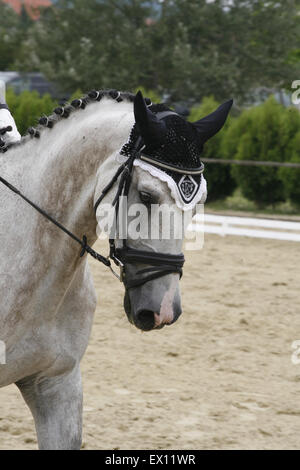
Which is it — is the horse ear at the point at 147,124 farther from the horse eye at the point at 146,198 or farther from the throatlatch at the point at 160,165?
the horse eye at the point at 146,198

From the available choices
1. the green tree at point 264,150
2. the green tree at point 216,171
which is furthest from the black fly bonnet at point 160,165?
the green tree at point 216,171

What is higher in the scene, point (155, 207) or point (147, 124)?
point (147, 124)

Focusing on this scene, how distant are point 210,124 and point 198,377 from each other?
2817 millimetres

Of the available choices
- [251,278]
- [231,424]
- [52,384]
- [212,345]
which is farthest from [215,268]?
[52,384]

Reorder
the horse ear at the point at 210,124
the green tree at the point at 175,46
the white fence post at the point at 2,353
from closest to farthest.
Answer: the horse ear at the point at 210,124 → the white fence post at the point at 2,353 → the green tree at the point at 175,46

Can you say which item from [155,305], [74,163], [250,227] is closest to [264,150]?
[250,227]

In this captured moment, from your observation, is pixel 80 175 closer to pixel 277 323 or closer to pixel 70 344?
pixel 70 344

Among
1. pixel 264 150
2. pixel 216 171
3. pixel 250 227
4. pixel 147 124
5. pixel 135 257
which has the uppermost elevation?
pixel 264 150

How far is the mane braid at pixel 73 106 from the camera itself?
264 centimetres

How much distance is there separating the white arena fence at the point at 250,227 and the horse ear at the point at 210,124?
762 centimetres

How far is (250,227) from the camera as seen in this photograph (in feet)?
38.4

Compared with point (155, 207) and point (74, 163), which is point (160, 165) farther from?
point (74, 163)

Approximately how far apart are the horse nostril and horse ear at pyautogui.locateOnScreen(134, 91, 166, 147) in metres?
0.59

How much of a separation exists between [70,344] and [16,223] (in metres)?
0.54
